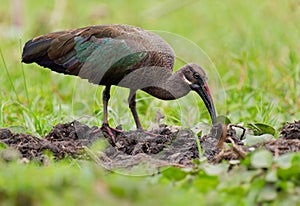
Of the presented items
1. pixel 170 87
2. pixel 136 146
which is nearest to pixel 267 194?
pixel 136 146

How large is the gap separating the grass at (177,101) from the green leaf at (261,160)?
308mm

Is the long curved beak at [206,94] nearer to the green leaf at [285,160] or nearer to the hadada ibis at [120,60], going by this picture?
the hadada ibis at [120,60]

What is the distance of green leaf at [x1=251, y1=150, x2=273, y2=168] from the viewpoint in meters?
4.36

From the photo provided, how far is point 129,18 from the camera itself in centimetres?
1412

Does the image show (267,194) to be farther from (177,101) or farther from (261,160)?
(177,101)

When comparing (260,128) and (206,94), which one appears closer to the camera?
(260,128)

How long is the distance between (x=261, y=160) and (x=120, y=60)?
6.95 feet

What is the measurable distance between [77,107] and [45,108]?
1.73 ft

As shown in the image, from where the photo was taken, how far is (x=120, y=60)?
6.13m

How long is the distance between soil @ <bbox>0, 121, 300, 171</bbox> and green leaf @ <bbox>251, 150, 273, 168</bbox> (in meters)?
0.25

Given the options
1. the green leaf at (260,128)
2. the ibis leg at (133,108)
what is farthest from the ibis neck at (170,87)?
the green leaf at (260,128)

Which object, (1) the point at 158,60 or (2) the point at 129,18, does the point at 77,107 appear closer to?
(1) the point at 158,60

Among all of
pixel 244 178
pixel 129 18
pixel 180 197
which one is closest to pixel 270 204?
pixel 244 178

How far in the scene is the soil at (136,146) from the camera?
4.99 metres
